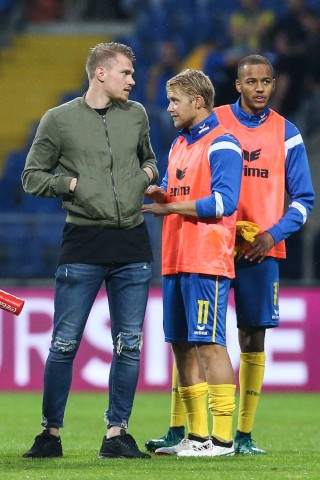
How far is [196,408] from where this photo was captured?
5.70m

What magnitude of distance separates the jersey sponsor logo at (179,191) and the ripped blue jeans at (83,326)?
45cm

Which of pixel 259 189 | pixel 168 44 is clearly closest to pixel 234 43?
pixel 168 44

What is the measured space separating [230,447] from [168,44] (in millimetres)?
9959

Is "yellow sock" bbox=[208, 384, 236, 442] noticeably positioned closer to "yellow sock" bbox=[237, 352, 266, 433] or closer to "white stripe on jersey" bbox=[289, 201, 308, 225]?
"yellow sock" bbox=[237, 352, 266, 433]

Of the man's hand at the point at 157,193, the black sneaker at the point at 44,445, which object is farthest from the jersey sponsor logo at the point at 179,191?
the black sneaker at the point at 44,445

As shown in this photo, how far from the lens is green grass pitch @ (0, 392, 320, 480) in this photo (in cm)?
494

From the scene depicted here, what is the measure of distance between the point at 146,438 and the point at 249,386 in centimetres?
125

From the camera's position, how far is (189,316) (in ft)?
18.3

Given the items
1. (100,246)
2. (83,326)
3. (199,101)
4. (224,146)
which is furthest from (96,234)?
(199,101)

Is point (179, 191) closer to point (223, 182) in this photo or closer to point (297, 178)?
point (223, 182)

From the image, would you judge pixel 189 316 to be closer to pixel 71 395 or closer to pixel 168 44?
pixel 71 395

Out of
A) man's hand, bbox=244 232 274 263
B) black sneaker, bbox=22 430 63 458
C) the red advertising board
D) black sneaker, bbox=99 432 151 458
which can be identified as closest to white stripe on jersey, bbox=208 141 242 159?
man's hand, bbox=244 232 274 263

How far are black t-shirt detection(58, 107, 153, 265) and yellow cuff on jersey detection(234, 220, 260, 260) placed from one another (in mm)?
588

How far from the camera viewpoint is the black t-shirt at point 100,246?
5395mm
